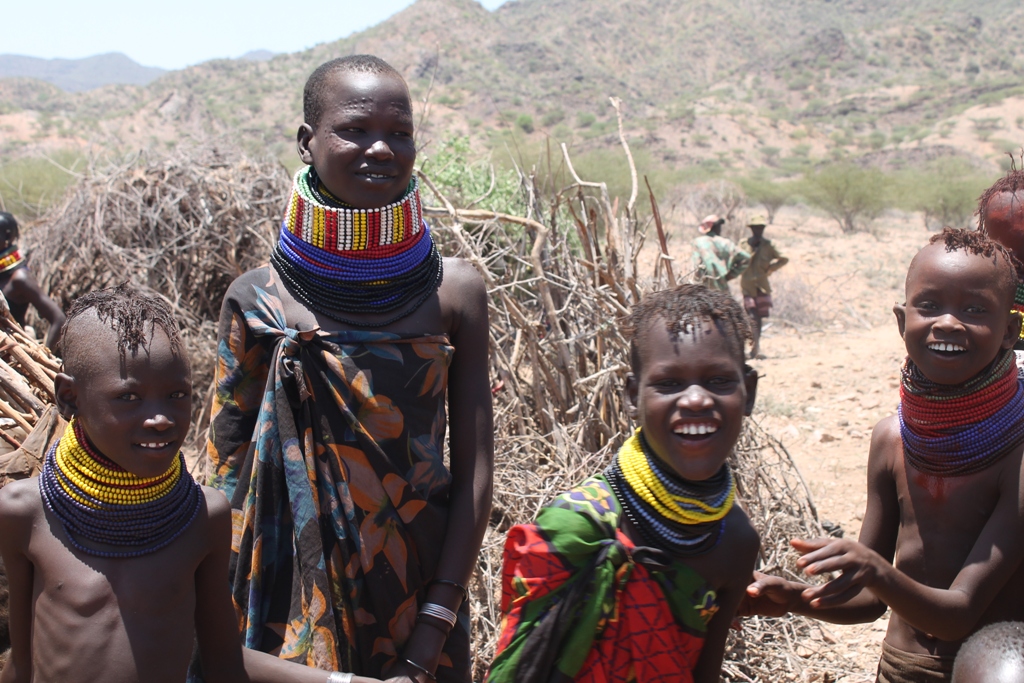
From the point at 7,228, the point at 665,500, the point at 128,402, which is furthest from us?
the point at 7,228

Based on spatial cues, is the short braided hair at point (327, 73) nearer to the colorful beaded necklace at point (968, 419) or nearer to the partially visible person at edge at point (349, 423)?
the partially visible person at edge at point (349, 423)

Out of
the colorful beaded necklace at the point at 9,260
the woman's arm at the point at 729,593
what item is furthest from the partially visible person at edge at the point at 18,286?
the woman's arm at the point at 729,593

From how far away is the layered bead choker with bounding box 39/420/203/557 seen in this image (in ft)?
4.53

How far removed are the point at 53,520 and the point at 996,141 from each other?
37828 mm

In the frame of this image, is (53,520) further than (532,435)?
No

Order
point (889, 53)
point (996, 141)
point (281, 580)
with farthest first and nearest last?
point (889, 53) < point (996, 141) < point (281, 580)

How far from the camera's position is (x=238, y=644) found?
1524 millimetres

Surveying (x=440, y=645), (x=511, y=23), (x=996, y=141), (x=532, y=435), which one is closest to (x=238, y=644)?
(x=440, y=645)

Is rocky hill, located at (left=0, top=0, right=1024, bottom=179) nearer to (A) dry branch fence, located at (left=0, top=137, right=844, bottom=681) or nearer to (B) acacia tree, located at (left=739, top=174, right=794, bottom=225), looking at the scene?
(B) acacia tree, located at (left=739, top=174, right=794, bottom=225)

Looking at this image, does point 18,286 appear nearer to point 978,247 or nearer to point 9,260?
point 9,260

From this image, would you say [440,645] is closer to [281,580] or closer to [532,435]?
[281,580]

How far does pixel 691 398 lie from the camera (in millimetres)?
1452

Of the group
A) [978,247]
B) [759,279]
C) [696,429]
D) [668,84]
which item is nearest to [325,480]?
[696,429]

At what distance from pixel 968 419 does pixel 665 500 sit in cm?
63
